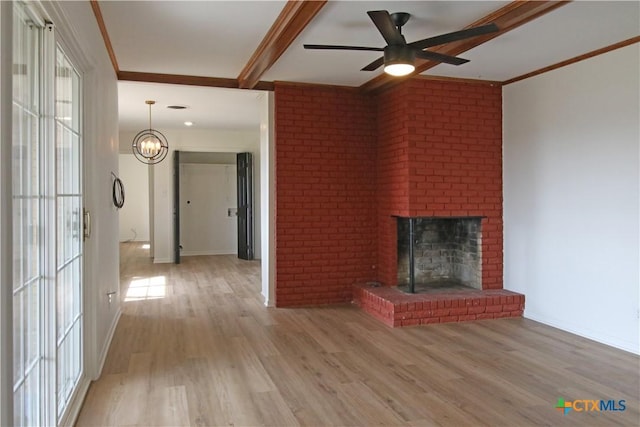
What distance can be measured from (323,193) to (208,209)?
5.30 metres

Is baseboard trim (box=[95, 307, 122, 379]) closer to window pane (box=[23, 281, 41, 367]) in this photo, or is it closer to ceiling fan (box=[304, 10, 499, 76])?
window pane (box=[23, 281, 41, 367])

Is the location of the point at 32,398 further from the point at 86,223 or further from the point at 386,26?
the point at 386,26

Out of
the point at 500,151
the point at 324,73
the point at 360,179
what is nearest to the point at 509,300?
the point at 500,151

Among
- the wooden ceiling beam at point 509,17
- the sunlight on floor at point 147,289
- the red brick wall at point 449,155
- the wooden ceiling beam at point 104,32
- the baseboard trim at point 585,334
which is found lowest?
the baseboard trim at point 585,334

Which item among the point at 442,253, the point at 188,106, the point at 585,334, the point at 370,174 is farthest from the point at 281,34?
the point at 585,334

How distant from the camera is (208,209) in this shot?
10.2 m

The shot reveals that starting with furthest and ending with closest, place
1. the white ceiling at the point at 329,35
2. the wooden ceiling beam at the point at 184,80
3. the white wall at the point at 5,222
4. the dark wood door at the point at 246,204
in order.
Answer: the dark wood door at the point at 246,204 < the wooden ceiling beam at the point at 184,80 < the white ceiling at the point at 329,35 < the white wall at the point at 5,222

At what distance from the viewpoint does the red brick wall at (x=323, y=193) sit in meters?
5.36

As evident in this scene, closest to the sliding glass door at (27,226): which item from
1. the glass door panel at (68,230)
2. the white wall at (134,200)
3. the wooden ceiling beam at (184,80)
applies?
the glass door panel at (68,230)

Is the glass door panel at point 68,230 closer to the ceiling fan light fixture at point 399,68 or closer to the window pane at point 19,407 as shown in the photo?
the window pane at point 19,407

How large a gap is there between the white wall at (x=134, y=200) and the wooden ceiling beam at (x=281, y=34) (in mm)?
9171

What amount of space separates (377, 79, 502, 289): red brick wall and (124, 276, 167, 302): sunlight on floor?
2.86 metres

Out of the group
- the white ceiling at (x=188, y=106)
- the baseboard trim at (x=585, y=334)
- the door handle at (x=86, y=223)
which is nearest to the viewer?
the door handle at (x=86, y=223)

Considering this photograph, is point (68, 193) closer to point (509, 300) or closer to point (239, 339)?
point (239, 339)
